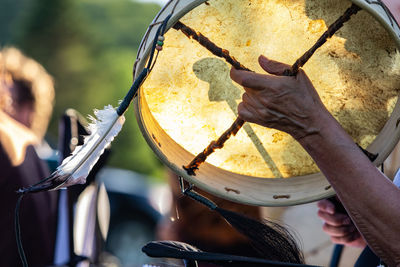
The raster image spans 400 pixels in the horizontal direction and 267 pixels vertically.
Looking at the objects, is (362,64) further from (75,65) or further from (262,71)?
(75,65)

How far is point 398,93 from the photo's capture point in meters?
1.50

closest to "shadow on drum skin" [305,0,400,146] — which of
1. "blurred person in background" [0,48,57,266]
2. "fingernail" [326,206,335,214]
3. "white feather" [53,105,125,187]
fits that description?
"fingernail" [326,206,335,214]

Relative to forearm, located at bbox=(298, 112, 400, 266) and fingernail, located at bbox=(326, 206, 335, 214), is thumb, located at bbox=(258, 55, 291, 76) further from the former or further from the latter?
fingernail, located at bbox=(326, 206, 335, 214)

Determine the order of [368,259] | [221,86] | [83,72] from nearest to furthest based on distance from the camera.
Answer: [221,86] → [368,259] → [83,72]

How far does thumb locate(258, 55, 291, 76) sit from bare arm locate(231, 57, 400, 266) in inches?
3.0

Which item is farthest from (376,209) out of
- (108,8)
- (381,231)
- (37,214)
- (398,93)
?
(108,8)

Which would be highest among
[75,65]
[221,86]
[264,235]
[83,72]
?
[75,65]

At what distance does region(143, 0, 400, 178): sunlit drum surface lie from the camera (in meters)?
1.45

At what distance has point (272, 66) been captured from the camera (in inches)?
55.3

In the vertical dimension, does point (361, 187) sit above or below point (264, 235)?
above

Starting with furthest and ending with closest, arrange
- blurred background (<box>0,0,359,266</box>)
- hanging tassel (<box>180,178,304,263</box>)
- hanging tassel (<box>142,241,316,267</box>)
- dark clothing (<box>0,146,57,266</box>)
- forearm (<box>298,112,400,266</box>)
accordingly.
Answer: blurred background (<box>0,0,359,266</box>) → dark clothing (<box>0,146,57,266</box>) → hanging tassel (<box>180,178,304,263</box>) → hanging tassel (<box>142,241,316,267</box>) → forearm (<box>298,112,400,266</box>)

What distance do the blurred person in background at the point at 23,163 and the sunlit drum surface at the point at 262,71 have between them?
1511 mm

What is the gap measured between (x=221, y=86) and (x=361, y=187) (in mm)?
561

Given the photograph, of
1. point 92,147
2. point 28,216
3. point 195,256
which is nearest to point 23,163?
point 28,216
